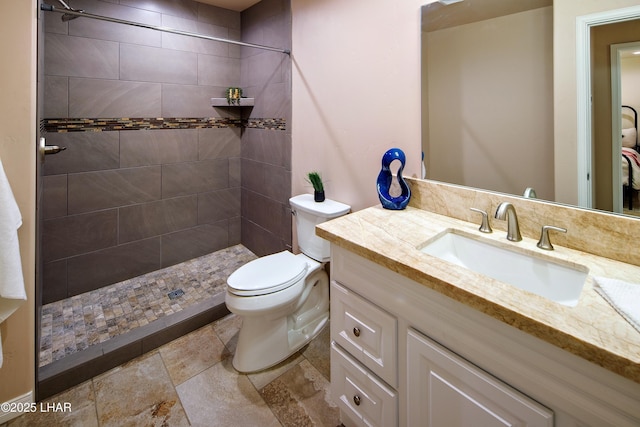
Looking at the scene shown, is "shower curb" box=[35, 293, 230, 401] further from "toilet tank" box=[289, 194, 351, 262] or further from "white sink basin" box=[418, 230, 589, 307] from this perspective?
"white sink basin" box=[418, 230, 589, 307]

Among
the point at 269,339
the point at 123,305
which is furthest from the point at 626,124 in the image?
the point at 123,305

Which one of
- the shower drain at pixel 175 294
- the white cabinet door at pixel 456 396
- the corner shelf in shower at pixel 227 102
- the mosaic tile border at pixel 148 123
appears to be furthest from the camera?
the corner shelf in shower at pixel 227 102

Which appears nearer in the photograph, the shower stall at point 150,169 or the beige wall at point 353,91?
the beige wall at point 353,91

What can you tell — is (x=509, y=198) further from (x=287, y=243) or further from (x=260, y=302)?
(x=287, y=243)

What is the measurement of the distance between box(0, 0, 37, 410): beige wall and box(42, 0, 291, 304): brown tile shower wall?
0.95 meters

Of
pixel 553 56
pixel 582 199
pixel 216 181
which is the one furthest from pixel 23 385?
pixel 553 56

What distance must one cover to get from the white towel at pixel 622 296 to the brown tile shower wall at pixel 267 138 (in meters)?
1.94

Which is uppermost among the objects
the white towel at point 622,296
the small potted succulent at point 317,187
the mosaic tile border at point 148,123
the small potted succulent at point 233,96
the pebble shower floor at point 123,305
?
the small potted succulent at point 233,96

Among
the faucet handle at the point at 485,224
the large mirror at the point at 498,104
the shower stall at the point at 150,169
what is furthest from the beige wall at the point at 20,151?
the faucet handle at the point at 485,224

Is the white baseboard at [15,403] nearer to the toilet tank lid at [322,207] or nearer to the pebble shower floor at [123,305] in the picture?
the pebble shower floor at [123,305]

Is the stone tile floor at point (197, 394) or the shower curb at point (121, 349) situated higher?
the shower curb at point (121, 349)

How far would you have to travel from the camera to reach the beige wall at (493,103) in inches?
44.2

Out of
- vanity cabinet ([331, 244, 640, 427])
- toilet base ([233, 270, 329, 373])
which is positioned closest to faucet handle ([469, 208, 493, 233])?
vanity cabinet ([331, 244, 640, 427])

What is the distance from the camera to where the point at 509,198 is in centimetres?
122
